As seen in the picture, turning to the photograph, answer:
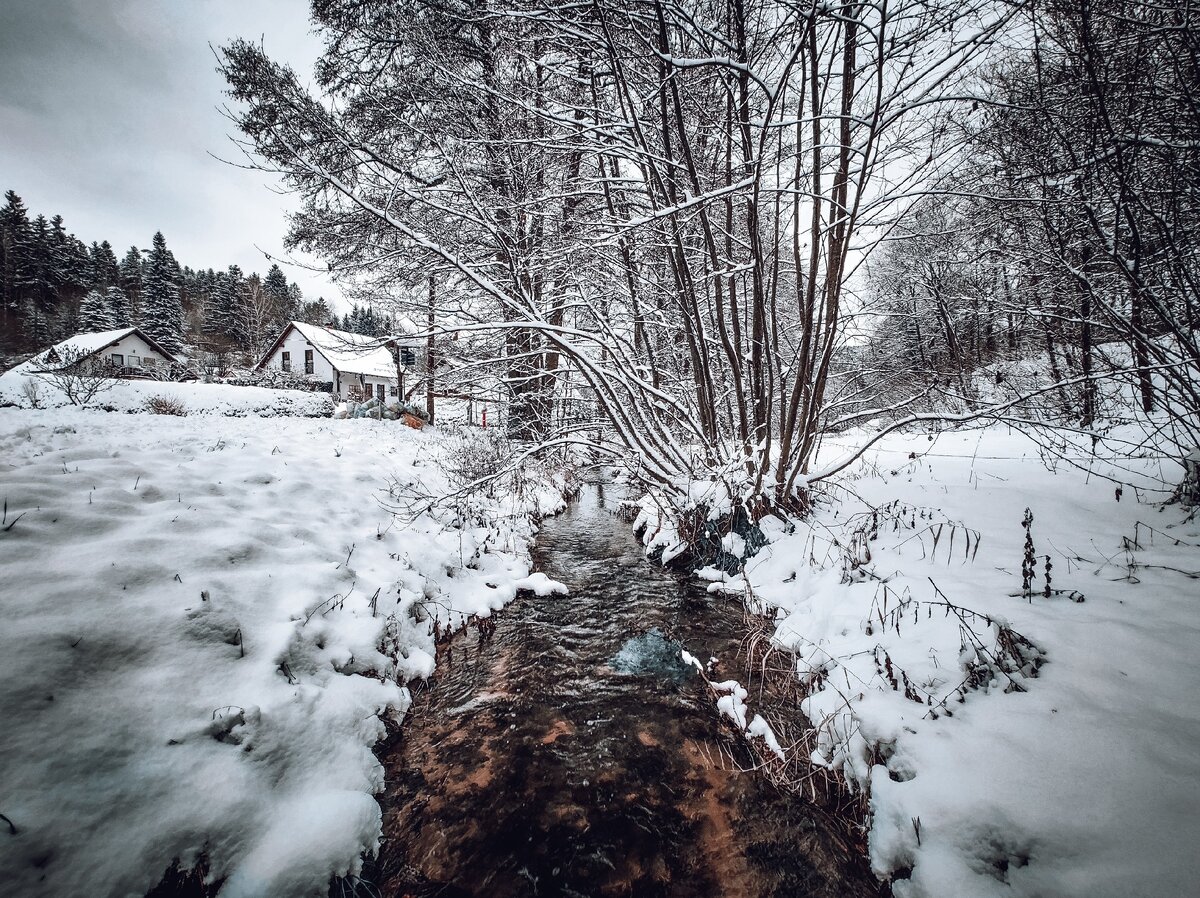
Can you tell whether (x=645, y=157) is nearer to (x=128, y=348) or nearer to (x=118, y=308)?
(x=128, y=348)

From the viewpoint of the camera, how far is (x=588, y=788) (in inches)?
92.2

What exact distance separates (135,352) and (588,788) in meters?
45.4

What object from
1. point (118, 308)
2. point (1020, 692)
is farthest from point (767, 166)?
point (118, 308)

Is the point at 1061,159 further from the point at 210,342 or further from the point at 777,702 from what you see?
the point at 210,342

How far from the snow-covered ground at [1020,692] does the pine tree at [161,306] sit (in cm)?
5140

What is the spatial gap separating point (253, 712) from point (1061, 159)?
736cm

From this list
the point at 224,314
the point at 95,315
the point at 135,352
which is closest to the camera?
the point at 135,352

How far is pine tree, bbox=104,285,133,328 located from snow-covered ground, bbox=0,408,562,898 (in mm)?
51322

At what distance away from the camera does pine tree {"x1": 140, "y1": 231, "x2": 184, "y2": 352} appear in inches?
1459

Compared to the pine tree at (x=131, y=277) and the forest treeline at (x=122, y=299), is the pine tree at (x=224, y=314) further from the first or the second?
the pine tree at (x=131, y=277)

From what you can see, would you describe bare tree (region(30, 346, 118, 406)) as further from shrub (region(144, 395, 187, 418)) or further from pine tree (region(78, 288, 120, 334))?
pine tree (region(78, 288, 120, 334))

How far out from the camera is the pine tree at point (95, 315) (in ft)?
120

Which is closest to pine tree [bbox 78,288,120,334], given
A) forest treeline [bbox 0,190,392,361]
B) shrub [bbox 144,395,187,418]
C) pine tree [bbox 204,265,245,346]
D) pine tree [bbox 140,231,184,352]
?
forest treeline [bbox 0,190,392,361]

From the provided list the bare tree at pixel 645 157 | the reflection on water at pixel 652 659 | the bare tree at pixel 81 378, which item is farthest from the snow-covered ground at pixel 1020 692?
the bare tree at pixel 81 378
